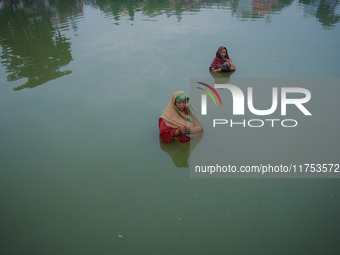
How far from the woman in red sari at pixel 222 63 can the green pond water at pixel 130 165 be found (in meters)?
0.35

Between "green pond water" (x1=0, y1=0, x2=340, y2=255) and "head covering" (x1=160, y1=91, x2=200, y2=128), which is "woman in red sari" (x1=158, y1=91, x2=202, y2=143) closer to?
"head covering" (x1=160, y1=91, x2=200, y2=128)

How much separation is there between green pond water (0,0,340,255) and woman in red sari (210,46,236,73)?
0.35 metres

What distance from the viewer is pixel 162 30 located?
12.2m

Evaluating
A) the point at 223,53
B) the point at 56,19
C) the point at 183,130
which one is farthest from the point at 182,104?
the point at 56,19

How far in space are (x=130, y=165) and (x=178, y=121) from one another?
1.24m

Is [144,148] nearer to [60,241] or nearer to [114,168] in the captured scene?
[114,168]

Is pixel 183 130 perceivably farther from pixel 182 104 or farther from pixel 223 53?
pixel 223 53

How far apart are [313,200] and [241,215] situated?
3.86 ft

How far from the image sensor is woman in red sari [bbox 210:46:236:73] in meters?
7.29

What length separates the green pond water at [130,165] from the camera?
323 centimetres

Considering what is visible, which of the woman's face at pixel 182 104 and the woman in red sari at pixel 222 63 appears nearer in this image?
the woman's face at pixel 182 104

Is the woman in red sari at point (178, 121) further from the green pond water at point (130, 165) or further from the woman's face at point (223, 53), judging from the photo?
the woman's face at point (223, 53)

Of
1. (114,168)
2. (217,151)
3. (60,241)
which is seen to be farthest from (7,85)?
(217,151)

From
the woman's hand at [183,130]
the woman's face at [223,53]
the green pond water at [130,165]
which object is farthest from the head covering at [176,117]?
the woman's face at [223,53]
